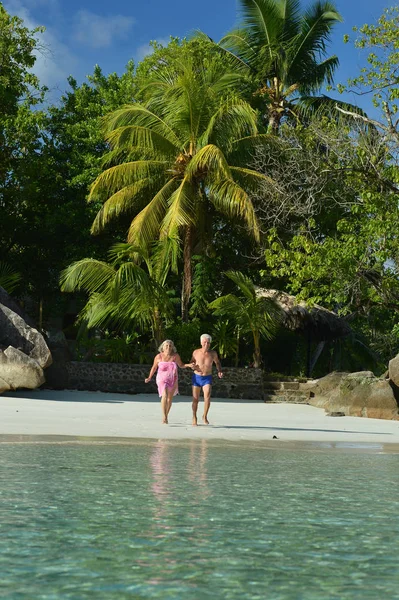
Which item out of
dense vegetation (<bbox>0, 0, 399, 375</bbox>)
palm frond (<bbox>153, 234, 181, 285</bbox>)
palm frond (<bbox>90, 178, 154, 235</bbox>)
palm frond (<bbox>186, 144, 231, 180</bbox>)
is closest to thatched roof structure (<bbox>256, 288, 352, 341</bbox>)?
dense vegetation (<bbox>0, 0, 399, 375</bbox>)

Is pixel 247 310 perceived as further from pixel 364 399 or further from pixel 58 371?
pixel 364 399

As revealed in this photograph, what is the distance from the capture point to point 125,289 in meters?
21.3

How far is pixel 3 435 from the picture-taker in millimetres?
11195

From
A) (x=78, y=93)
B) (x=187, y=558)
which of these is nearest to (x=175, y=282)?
(x=78, y=93)

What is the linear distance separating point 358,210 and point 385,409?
494cm

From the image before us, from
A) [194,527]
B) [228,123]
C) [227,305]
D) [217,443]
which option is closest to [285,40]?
[228,123]

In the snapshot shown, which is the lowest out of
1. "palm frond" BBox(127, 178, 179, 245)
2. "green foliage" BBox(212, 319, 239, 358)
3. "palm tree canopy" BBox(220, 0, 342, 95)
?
"green foliage" BBox(212, 319, 239, 358)

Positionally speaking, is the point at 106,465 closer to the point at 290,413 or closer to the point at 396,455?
the point at 396,455

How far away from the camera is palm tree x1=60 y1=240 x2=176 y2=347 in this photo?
21.2 meters

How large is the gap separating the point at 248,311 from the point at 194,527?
54.6 ft

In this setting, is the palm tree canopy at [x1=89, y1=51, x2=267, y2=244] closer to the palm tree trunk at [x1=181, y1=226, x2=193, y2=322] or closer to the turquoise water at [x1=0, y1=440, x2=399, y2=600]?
the palm tree trunk at [x1=181, y1=226, x2=193, y2=322]

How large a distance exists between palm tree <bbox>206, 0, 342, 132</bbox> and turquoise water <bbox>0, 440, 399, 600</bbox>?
20855mm

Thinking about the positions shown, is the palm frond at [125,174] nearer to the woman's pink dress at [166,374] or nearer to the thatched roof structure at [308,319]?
the thatched roof structure at [308,319]

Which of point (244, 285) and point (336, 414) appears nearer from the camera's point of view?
point (336, 414)
